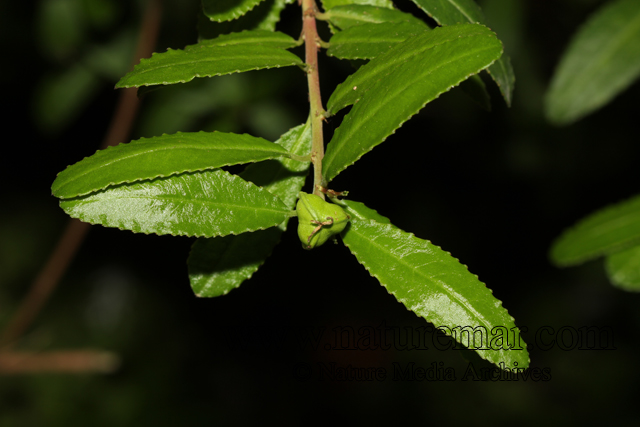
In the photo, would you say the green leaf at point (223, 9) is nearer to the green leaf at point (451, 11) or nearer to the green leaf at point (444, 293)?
the green leaf at point (451, 11)

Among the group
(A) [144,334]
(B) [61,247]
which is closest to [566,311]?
(A) [144,334]

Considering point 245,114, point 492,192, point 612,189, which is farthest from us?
point 492,192

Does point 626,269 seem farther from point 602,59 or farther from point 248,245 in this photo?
point 248,245

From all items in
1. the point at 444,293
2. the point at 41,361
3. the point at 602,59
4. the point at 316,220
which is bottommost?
the point at 41,361

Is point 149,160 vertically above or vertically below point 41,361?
above

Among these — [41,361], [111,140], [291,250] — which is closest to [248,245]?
[111,140]

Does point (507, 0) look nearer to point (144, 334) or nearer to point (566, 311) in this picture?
point (566, 311)
